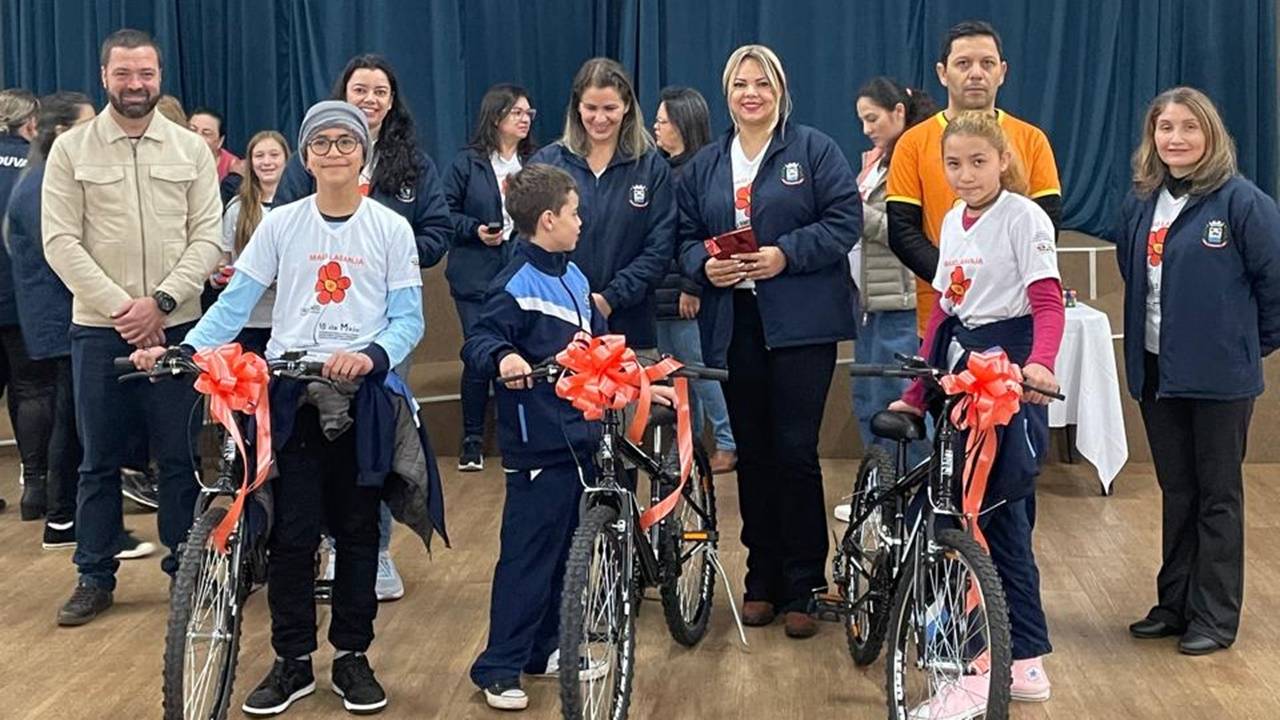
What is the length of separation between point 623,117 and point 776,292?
670 mm

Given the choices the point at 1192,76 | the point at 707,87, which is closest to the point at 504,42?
the point at 707,87

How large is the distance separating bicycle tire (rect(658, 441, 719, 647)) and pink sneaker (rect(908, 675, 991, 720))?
795 millimetres

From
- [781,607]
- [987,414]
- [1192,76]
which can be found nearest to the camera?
[987,414]

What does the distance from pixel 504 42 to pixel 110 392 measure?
4177mm

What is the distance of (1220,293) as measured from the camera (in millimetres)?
4207

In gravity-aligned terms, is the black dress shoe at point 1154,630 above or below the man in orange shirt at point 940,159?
below

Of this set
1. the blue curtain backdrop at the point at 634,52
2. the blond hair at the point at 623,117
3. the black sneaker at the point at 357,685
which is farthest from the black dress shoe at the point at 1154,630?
the blue curtain backdrop at the point at 634,52

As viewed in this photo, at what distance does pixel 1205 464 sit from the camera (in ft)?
14.2

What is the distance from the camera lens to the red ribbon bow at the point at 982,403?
3396 mm

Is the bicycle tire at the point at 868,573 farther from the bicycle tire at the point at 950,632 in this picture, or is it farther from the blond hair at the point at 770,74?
the blond hair at the point at 770,74

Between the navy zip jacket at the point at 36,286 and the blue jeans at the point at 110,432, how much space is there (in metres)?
0.71

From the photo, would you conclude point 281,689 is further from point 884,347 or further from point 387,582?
point 884,347

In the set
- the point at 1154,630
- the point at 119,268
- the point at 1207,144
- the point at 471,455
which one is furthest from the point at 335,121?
the point at 471,455

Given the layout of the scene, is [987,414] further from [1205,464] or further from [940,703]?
[1205,464]
